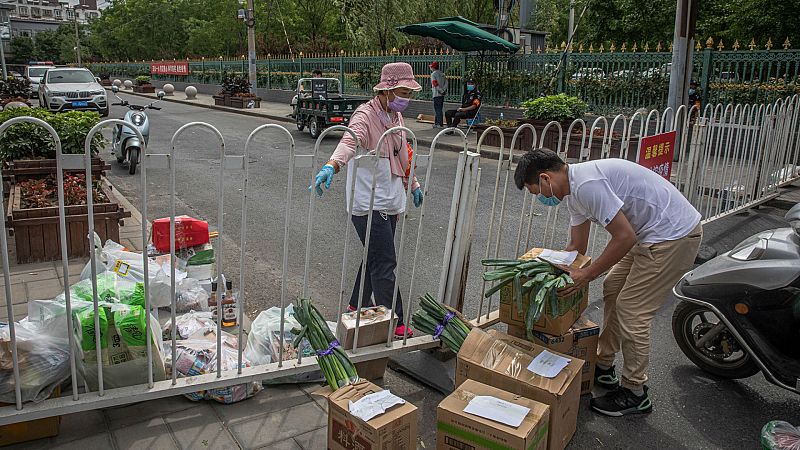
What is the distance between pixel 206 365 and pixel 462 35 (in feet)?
45.8

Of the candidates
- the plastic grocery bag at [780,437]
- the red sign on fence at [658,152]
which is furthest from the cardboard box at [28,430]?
the red sign on fence at [658,152]

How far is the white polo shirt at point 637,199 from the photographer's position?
3203 mm

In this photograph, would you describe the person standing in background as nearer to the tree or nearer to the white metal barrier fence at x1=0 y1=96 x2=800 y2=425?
the white metal barrier fence at x1=0 y1=96 x2=800 y2=425

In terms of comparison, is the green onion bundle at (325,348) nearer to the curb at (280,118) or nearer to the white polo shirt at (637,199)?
the white polo shirt at (637,199)

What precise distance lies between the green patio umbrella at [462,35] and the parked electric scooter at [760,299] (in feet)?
42.8

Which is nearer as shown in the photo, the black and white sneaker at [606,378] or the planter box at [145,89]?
the black and white sneaker at [606,378]

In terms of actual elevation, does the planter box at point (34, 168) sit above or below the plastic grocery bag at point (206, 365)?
above

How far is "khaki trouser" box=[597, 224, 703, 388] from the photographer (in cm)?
335

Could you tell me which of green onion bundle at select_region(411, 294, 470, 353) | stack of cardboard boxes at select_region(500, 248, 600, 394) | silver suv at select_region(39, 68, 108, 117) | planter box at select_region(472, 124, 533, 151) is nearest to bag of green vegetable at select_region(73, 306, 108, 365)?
green onion bundle at select_region(411, 294, 470, 353)

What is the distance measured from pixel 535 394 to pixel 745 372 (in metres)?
1.70

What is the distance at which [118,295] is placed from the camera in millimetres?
3643

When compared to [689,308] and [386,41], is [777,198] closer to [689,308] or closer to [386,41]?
[689,308]

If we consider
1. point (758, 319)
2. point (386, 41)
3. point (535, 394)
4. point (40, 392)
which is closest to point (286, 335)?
point (40, 392)

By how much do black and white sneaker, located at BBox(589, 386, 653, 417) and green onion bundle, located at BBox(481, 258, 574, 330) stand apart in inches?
27.0
